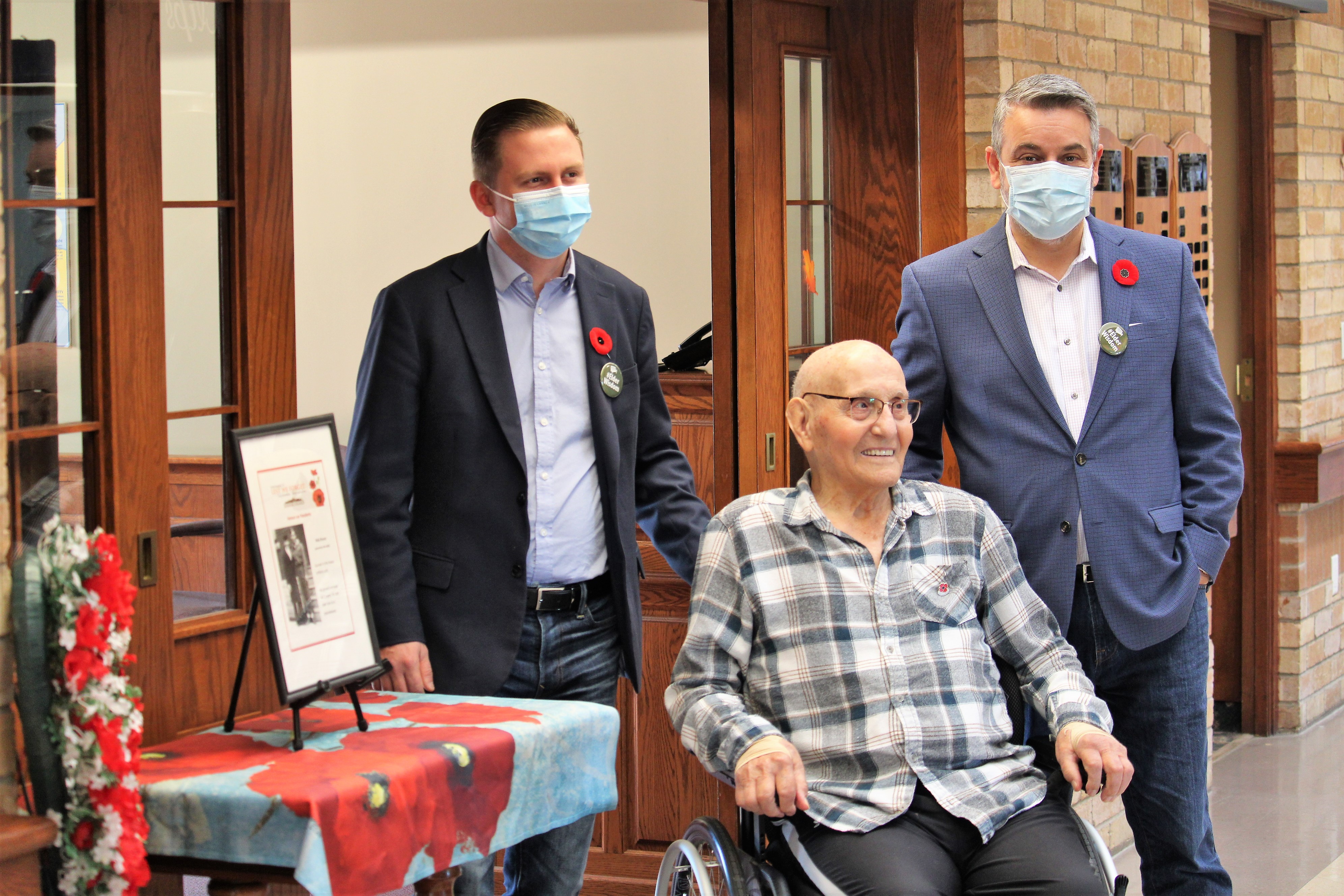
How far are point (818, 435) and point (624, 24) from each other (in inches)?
148

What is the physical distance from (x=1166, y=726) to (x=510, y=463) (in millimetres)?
1269

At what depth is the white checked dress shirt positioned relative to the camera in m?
2.56

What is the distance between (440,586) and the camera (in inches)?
91.7

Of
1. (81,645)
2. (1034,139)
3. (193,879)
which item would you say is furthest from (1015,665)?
(193,879)

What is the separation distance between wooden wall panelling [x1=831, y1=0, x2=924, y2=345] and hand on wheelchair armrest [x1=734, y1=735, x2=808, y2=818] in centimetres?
166

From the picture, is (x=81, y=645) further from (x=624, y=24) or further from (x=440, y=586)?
(x=624, y=24)

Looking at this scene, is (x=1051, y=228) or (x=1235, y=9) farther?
(x=1235, y=9)

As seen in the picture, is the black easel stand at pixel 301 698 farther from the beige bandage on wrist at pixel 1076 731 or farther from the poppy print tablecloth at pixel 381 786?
the beige bandage on wrist at pixel 1076 731

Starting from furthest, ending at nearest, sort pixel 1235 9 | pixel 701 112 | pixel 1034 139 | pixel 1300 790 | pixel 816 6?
1. pixel 701 112
2. pixel 1235 9
3. pixel 1300 790
4. pixel 816 6
5. pixel 1034 139

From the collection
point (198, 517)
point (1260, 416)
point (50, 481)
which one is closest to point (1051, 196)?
point (198, 517)

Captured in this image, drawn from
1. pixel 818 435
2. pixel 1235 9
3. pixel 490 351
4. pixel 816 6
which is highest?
pixel 1235 9

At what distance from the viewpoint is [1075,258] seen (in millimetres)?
2639

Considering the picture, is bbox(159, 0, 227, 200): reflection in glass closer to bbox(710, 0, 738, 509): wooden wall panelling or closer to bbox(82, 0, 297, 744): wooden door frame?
bbox(82, 0, 297, 744): wooden door frame

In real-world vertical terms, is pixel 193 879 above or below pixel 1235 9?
below
